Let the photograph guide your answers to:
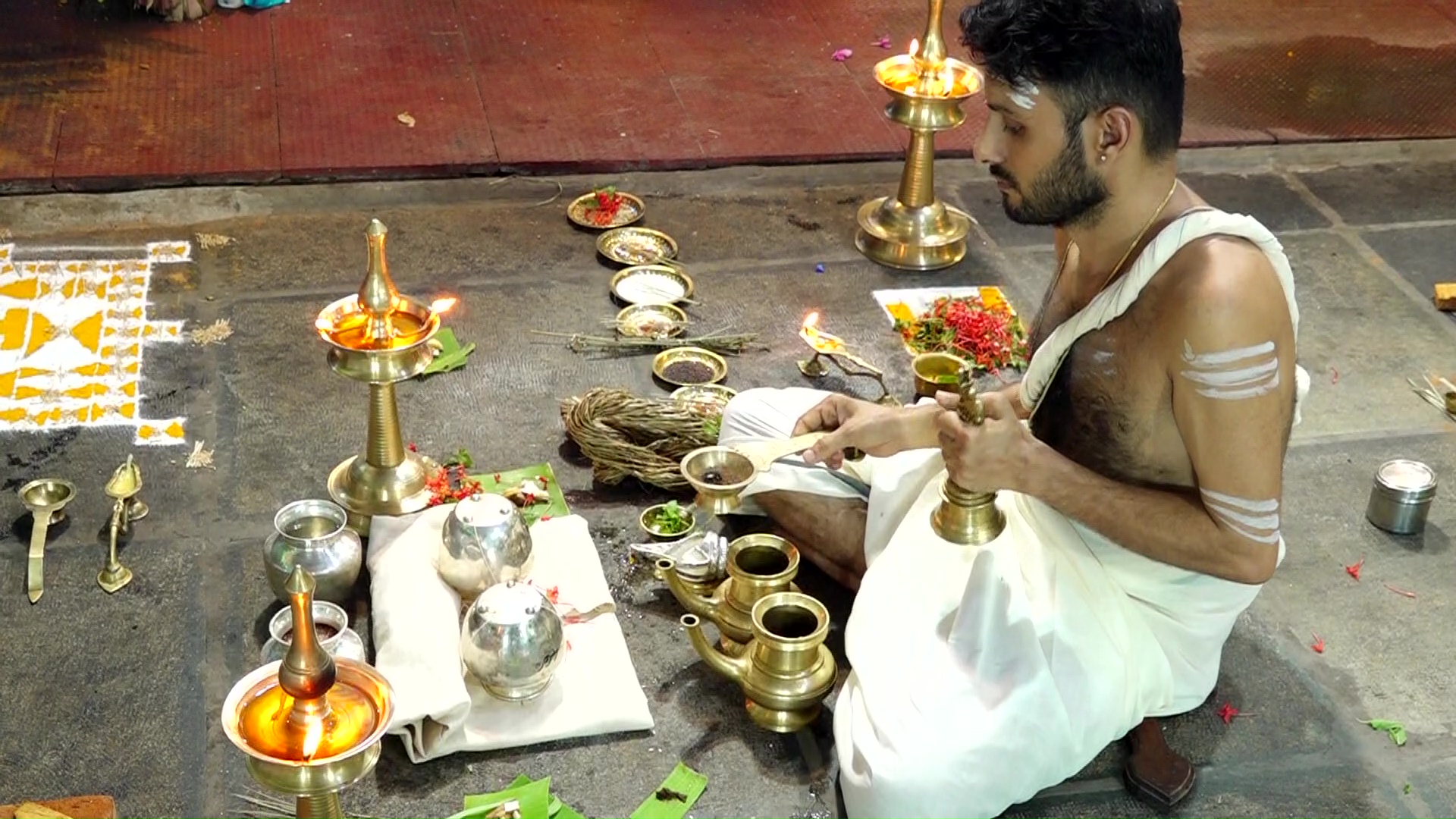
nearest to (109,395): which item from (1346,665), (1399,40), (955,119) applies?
(955,119)

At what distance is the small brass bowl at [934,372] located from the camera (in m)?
4.36

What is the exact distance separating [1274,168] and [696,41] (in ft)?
8.14

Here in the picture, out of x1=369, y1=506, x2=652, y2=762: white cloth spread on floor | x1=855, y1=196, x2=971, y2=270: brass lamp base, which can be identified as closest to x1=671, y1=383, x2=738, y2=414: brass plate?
x1=369, y1=506, x2=652, y2=762: white cloth spread on floor

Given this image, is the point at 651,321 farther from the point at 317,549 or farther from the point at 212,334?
the point at 317,549

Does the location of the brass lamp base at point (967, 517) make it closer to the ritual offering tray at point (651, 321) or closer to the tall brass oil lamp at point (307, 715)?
the tall brass oil lamp at point (307, 715)

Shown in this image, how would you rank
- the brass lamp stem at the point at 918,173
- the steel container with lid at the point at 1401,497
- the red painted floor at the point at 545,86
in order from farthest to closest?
1. the red painted floor at the point at 545,86
2. the brass lamp stem at the point at 918,173
3. the steel container with lid at the point at 1401,497

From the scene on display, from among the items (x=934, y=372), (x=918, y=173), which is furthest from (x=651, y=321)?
(x=918, y=173)

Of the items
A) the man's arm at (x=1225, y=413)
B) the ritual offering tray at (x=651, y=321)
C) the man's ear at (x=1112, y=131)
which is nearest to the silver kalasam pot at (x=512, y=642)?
the man's arm at (x=1225, y=413)

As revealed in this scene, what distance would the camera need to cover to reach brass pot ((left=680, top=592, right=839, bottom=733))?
323 cm

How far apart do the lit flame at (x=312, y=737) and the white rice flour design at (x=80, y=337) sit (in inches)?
82.6

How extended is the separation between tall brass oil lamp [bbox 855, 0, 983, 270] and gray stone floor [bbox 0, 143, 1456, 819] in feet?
0.27

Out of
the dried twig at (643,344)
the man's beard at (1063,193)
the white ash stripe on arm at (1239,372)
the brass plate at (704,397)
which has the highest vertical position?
the man's beard at (1063,193)

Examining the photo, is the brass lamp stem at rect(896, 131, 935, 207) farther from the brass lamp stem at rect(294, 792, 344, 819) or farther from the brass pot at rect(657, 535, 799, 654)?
the brass lamp stem at rect(294, 792, 344, 819)

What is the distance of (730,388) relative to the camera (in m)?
4.42
